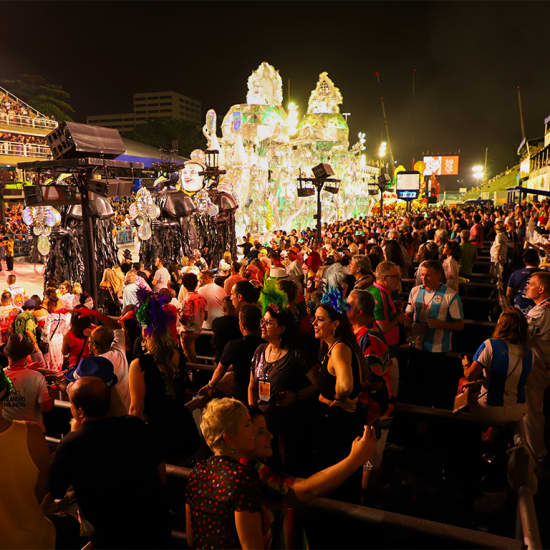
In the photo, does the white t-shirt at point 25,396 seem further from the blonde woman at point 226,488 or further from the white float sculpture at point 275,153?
the white float sculpture at point 275,153

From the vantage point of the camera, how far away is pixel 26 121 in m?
41.1

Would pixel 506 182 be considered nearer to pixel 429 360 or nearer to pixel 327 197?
pixel 327 197

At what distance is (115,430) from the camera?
83.8 inches

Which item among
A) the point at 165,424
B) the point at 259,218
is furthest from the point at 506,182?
the point at 165,424

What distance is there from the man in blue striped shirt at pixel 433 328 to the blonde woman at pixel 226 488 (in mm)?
2906

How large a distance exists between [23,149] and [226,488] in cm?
4318

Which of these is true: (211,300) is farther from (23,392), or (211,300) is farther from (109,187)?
(109,187)

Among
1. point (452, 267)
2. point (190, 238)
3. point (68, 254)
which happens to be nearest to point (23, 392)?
point (452, 267)

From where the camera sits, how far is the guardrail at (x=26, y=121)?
127ft

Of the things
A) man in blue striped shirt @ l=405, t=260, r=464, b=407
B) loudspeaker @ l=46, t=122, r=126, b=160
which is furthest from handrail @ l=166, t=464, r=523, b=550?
loudspeaker @ l=46, t=122, r=126, b=160

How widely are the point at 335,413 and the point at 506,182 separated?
73.6 meters

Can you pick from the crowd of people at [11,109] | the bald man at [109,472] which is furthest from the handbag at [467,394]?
the crowd of people at [11,109]

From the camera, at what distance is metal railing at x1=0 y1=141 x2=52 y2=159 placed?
36594 mm

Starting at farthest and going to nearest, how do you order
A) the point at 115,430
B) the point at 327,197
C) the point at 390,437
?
the point at 327,197 < the point at 390,437 < the point at 115,430
